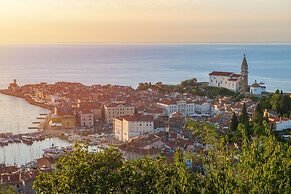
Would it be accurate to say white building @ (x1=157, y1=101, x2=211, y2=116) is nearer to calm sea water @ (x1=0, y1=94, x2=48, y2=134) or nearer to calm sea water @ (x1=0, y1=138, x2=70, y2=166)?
calm sea water @ (x1=0, y1=138, x2=70, y2=166)

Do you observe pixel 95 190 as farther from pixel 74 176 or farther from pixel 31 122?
pixel 31 122

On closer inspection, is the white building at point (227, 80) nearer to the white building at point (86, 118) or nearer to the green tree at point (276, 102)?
the green tree at point (276, 102)

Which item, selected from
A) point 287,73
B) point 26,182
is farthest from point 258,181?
point 287,73

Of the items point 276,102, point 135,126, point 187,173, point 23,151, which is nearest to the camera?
point 187,173

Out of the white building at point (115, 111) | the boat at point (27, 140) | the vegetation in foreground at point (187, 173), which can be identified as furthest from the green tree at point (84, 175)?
the white building at point (115, 111)

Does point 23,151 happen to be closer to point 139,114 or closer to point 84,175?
point 139,114

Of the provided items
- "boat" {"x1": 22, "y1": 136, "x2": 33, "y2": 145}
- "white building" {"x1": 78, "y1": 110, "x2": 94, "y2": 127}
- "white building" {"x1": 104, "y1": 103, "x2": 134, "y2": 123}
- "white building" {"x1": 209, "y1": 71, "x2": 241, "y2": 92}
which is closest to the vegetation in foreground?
"boat" {"x1": 22, "y1": 136, "x2": 33, "y2": 145}

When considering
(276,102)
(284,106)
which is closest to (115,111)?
(276,102)
